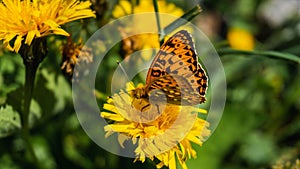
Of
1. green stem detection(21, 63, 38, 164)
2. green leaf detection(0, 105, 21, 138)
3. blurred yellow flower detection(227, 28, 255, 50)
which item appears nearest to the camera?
green stem detection(21, 63, 38, 164)

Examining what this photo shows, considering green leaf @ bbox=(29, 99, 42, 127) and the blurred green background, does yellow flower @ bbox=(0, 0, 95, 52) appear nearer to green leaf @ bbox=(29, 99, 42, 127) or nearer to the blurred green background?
the blurred green background

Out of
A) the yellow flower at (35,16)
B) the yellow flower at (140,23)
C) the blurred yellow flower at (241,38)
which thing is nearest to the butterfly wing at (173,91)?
the yellow flower at (35,16)

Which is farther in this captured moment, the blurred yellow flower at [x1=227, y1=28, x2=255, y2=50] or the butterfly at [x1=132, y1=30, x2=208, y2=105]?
the blurred yellow flower at [x1=227, y1=28, x2=255, y2=50]

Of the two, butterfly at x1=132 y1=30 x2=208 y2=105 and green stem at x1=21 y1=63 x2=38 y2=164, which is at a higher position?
butterfly at x1=132 y1=30 x2=208 y2=105

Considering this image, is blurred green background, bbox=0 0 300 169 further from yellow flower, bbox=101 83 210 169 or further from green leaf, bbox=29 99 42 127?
yellow flower, bbox=101 83 210 169

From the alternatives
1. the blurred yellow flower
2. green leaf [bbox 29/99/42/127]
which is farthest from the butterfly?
the blurred yellow flower

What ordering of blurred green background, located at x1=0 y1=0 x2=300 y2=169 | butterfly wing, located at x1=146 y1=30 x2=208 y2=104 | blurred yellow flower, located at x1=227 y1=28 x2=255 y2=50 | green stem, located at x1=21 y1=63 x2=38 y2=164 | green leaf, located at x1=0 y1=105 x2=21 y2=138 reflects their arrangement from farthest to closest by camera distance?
1. blurred yellow flower, located at x1=227 y1=28 x2=255 y2=50
2. blurred green background, located at x1=0 y1=0 x2=300 y2=169
3. green leaf, located at x1=0 y1=105 x2=21 y2=138
4. green stem, located at x1=21 y1=63 x2=38 y2=164
5. butterfly wing, located at x1=146 y1=30 x2=208 y2=104

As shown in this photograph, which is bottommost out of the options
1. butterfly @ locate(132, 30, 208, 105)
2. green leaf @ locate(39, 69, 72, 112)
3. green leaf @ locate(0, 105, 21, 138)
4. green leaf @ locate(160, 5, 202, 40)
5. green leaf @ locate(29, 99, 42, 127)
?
green leaf @ locate(0, 105, 21, 138)
